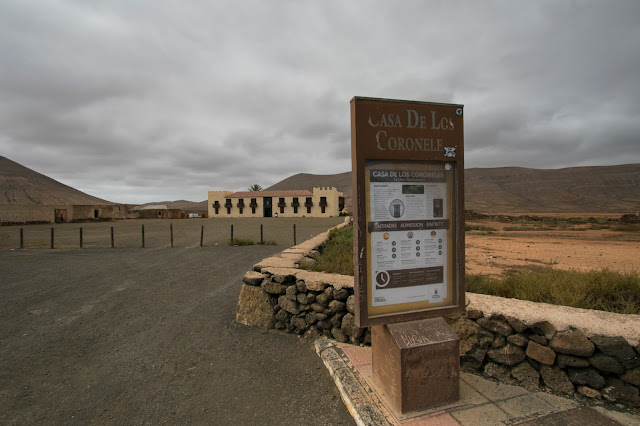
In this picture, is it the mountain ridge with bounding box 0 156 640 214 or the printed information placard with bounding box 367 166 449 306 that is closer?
the printed information placard with bounding box 367 166 449 306

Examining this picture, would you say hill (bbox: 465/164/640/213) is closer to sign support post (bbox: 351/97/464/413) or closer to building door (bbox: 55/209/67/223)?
building door (bbox: 55/209/67/223)

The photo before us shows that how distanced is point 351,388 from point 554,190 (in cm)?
11636

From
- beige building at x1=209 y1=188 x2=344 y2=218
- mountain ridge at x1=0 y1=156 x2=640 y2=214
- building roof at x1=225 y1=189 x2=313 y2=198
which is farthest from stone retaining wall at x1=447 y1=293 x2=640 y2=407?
mountain ridge at x1=0 y1=156 x2=640 y2=214

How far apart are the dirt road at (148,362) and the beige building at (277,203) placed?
46.8m

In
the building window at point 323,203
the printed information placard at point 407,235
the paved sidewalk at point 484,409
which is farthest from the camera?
the building window at point 323,203

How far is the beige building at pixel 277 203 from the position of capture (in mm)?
53438

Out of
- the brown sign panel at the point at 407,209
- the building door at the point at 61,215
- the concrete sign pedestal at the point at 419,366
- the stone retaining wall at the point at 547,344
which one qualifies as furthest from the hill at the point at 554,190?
the concrete sign pedestal at the point at 419,366

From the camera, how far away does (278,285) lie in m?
4.21

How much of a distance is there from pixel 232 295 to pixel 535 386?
4710mm

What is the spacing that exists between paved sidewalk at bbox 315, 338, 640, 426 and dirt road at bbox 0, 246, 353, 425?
21 centimetres

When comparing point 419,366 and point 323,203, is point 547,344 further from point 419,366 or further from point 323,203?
point 323,203

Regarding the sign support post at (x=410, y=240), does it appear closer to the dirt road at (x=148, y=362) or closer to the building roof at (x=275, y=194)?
the dirt road at (x=148, y=362)

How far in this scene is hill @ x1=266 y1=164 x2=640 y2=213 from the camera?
77281 mm

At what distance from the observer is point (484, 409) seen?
7.78ft
